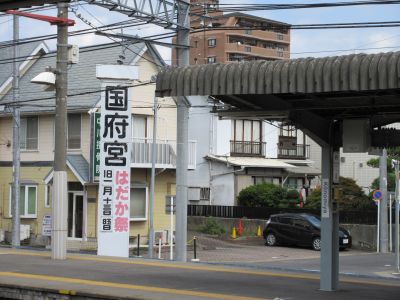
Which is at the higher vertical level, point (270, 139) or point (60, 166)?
point (270, 139)

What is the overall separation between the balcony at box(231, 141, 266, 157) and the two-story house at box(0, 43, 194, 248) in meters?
12.9

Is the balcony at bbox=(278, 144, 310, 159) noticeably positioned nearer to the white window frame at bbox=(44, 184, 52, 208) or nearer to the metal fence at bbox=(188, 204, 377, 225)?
the metal fence at bbox=(188, 204, 377, 225)

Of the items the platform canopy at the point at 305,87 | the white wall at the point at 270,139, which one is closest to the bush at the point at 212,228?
the white wall at the point at 270,139

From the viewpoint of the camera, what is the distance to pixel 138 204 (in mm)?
34969

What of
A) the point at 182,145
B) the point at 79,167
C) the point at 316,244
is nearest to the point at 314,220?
the point at 316,244

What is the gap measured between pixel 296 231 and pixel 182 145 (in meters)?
16.6

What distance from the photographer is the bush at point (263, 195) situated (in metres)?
44.6

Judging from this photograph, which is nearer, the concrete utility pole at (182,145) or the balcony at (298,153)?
the concrete utility pole at (182,145)

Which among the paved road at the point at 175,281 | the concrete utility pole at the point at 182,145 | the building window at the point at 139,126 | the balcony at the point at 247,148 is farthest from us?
the balcony at the point at 247,148

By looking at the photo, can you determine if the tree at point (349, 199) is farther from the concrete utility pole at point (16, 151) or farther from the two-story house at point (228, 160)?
the concrete utility pole at point (16, 151)

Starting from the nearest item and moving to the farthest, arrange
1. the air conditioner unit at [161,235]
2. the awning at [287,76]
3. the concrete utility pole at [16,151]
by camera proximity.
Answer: the awning at [287,76] → the concrete utility pole at [16,151] → the air conditioner unit at [161,235]

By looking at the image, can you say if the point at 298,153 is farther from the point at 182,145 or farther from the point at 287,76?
the point at 287,76

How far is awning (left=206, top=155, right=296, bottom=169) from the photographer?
156ft

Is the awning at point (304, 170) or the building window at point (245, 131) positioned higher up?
the building window at point (245, 131)
